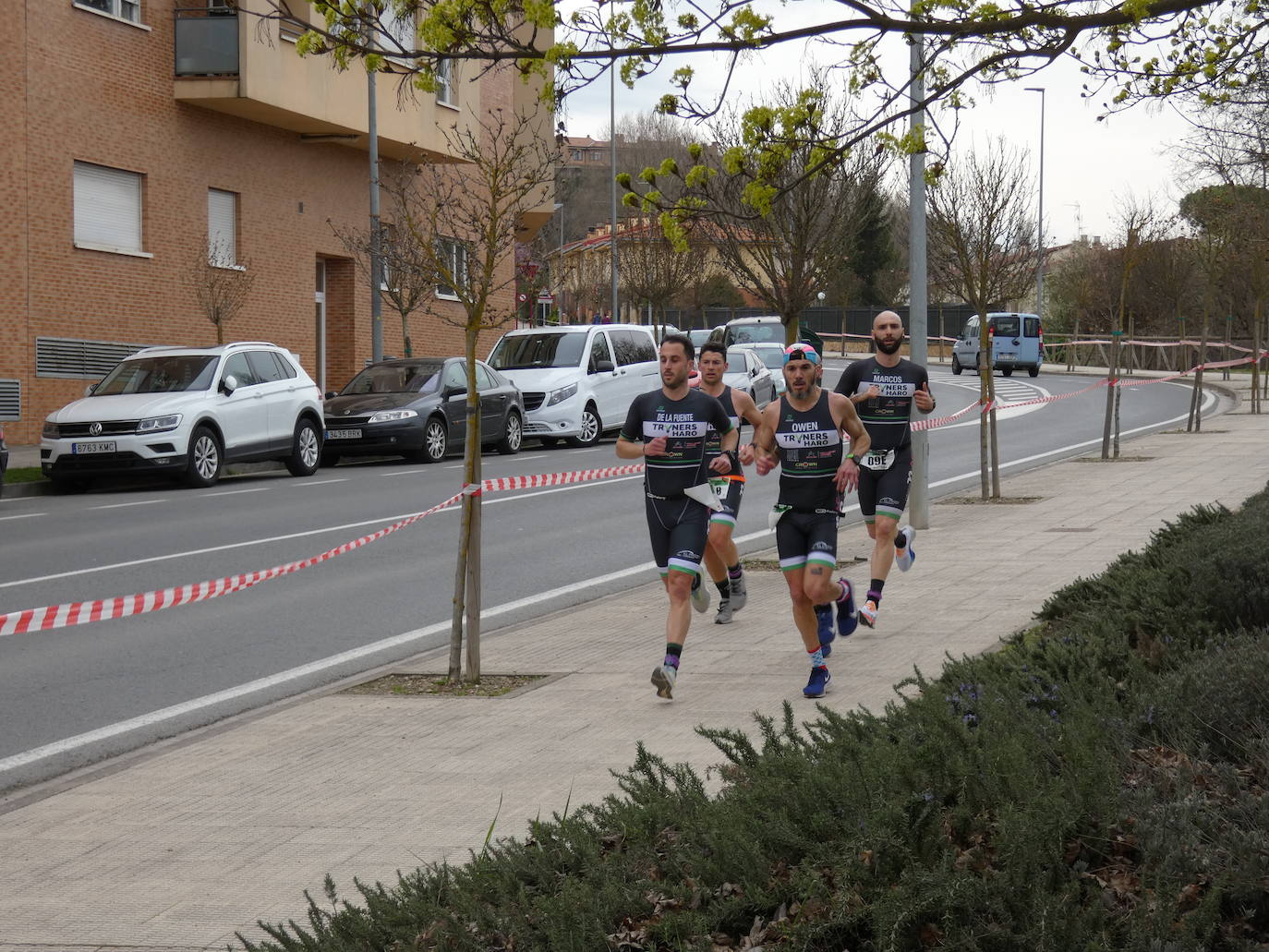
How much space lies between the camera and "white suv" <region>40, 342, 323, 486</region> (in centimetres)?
2019

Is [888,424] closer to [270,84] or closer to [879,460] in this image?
[879,460]

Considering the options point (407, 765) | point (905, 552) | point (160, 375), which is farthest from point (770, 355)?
point (407, 765)

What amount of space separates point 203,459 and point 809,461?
552 inches

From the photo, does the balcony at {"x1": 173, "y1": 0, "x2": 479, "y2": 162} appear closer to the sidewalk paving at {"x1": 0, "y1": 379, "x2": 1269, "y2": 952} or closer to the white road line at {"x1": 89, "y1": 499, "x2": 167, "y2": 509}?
the white road line at {"x1": 89, "y1": 499, "x2": 167, "y2": 509}

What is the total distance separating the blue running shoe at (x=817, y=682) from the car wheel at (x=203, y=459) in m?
14.2

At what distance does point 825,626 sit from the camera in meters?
8.45

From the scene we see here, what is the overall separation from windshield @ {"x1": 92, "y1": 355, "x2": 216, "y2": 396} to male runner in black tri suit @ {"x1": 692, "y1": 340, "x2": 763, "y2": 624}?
12.5 meters

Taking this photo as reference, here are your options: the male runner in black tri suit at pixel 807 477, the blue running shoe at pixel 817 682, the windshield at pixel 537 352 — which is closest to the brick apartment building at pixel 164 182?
the windshield at pixel 537 352

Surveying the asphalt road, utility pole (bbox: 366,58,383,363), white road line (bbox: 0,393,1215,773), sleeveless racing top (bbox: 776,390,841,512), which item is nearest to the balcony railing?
utility pole (bbox: 366,58,383,363)

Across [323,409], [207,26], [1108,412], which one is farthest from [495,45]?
[207,26]

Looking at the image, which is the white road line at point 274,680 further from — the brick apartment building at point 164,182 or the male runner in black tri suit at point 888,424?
the brick apartment building at point 164,182

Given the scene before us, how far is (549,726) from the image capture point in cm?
743

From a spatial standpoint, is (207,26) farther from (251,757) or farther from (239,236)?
(251,757)

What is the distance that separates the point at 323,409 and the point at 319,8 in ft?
60.7
